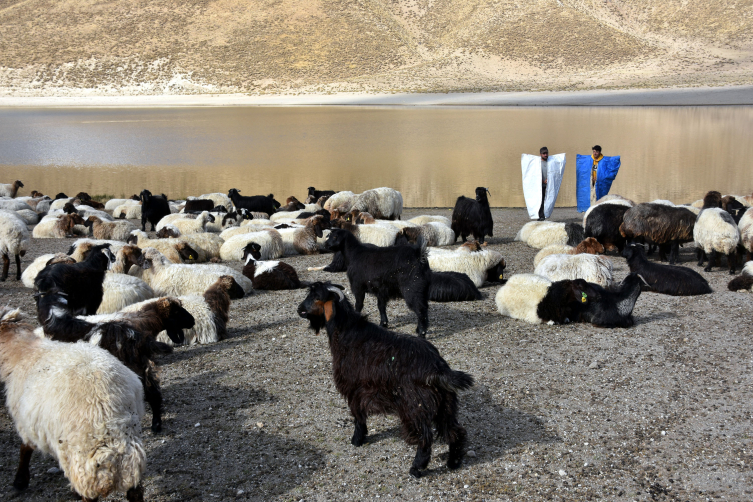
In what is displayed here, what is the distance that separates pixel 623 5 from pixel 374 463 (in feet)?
404

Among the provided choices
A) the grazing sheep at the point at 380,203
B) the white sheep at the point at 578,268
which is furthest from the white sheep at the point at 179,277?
the grazing sheep at the point at 380,203

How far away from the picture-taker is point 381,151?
31281mm

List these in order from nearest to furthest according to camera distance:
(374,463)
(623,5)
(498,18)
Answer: (374,463) < (498,18) < (623,5)

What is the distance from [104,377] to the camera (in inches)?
152

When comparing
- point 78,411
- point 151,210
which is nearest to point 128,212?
point 151,210

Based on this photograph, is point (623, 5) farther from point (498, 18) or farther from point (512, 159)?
point (512, 159)

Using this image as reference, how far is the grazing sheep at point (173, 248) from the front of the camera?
33.4 feet

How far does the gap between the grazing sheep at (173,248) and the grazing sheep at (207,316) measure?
303 cm

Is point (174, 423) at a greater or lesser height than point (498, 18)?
lesser

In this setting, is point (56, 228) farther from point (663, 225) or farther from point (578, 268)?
point (663, 225)

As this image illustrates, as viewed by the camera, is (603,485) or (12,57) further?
(12,57)

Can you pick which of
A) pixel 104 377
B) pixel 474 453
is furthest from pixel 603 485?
pixel 104 377

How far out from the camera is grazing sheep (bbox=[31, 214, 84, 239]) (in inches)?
522

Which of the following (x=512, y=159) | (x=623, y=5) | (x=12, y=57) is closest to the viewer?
(x=512, y=159)
